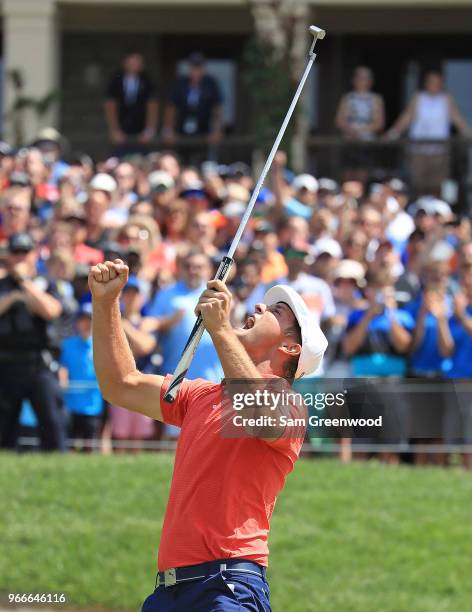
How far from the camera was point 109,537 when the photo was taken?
352 inches

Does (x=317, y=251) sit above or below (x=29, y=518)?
above

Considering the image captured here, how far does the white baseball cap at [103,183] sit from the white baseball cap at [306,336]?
748 centimetres

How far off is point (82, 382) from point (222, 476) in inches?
216

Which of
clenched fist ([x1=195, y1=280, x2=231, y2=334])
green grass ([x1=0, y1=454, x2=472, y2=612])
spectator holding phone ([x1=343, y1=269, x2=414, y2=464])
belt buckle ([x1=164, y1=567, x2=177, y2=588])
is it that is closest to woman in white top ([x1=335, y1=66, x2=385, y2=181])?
spectator holding phone ([x1=343, y1=269, x2=414, y2=464])

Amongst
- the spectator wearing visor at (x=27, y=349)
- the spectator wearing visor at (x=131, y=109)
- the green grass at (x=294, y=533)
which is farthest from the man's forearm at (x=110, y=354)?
the spectator wearing visor at (x=131, y=109)

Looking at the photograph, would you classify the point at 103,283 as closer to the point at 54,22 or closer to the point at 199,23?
the point at 54,22

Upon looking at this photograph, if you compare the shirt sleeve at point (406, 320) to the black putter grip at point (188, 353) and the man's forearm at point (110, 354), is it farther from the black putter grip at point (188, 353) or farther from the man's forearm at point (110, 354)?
the black putter grip at point (188, 353)

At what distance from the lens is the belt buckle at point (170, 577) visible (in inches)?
194

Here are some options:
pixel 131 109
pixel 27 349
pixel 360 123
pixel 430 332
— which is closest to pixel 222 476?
pixel 27 349

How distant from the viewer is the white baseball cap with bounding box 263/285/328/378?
16.6 ft

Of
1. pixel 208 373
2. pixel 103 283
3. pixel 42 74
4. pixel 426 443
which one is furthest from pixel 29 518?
pixel 42 74

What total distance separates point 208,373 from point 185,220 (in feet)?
7.81

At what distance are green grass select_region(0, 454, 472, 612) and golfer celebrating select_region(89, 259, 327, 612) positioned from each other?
351cm

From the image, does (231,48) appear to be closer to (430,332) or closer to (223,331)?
(430,332)
